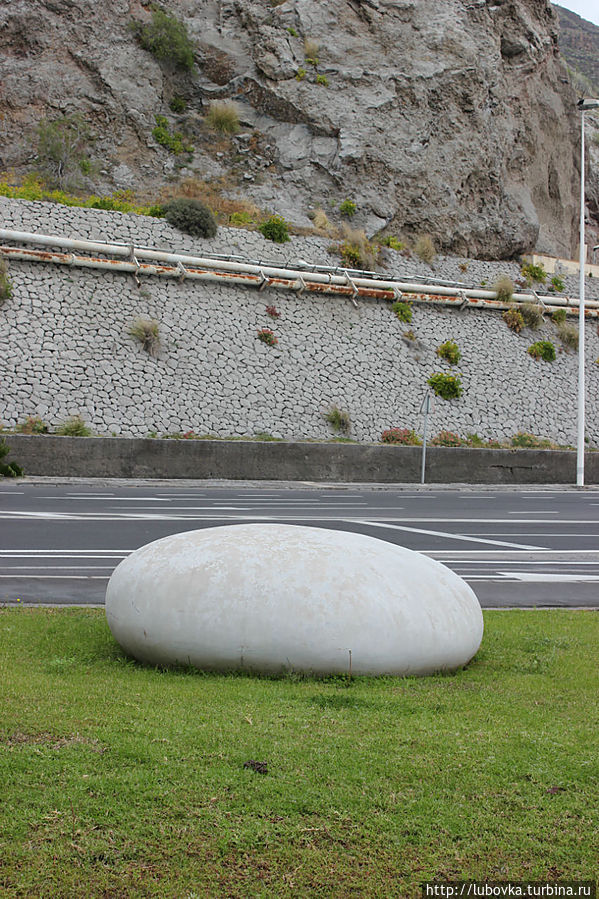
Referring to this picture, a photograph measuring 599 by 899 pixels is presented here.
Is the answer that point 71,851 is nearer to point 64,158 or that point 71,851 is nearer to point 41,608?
point 41,608

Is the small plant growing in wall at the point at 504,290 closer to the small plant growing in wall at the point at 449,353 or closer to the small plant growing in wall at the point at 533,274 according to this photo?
the small plant growing in wall at the point at 533,274

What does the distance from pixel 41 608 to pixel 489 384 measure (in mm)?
32293

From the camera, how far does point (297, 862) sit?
115 inches

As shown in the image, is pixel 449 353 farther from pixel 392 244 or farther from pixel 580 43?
pixel 580 43

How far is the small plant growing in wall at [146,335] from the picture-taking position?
3142 cm

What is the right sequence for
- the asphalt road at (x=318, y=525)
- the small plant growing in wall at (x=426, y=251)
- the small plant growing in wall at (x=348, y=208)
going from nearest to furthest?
the asphalt road at (x=318, y=525) → the small plant growing in wall at (x=426, y=251) → the small plant growing in wall at (x=348, y=208)

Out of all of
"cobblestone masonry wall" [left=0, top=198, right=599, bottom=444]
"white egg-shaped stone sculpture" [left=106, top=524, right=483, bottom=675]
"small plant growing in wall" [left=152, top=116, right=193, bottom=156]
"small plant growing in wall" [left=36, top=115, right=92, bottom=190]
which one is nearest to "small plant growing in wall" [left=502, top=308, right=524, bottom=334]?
"cobblestone masonry wall" [left=0, top=198, right=599, bottom=444]

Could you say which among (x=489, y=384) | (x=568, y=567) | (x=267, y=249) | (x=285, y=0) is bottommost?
(x=568, y=567)

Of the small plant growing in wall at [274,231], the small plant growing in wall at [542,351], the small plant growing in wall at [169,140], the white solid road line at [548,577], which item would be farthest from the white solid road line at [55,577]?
the small plant growing in wall at [169,140]

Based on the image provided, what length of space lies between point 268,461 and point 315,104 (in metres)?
30.9

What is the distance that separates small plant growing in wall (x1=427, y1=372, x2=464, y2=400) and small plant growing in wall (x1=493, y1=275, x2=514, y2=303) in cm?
791

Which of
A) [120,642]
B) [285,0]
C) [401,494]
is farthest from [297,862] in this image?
[285,0]

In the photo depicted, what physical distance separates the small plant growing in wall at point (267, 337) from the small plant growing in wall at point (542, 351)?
13.7m

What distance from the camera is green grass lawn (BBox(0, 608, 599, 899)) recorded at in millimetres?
2875
